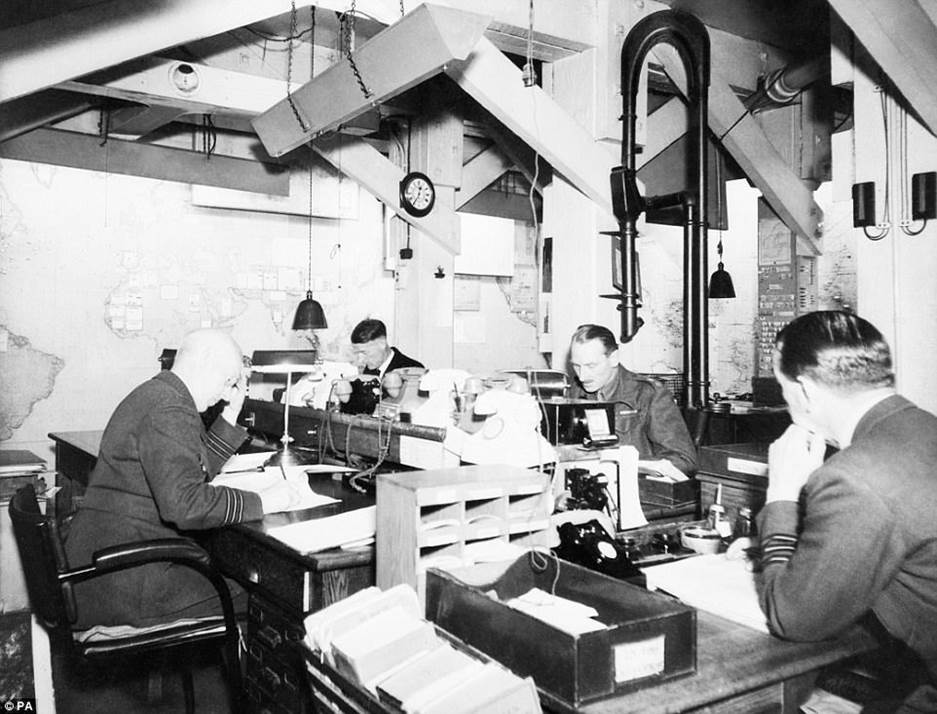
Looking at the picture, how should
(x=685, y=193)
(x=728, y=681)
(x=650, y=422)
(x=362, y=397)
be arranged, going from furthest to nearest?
(x=685, y=193), (x=650, y=422), (x=362, y=397), (x=728, y=681)

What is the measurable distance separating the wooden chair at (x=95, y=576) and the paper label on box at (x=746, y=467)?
5.65 feet

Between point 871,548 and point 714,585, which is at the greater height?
point 871,548

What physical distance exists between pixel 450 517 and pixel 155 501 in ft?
4.13

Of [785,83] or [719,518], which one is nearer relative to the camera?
[719,518]

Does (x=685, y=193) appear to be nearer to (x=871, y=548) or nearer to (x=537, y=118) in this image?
(x=537, y=118)

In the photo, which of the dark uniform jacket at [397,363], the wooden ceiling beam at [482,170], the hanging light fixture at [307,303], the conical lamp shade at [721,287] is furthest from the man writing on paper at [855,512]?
the wooden ceiling beam at [482,170]

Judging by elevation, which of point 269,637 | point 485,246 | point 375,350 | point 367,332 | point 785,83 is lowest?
point 269,637

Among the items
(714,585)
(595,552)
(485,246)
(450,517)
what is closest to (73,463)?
(450,517)

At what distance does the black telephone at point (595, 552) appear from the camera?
206 cm

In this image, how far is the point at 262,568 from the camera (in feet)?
8.16

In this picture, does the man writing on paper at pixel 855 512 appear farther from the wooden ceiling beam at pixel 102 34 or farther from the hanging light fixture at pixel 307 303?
the hanging light fixture at pixel 307 303

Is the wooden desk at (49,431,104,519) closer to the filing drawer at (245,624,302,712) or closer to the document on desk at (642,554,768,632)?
the filing drawer at (245,624,302,712)

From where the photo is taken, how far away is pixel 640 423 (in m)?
4.19

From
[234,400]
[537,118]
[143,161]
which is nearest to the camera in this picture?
[234,400]
